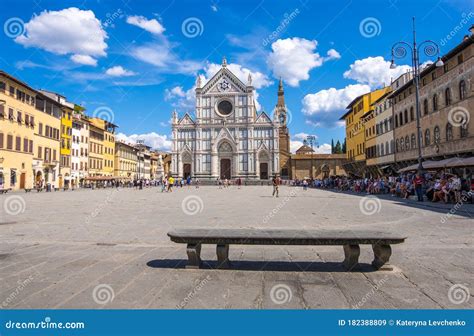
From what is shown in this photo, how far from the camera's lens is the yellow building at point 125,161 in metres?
74.2

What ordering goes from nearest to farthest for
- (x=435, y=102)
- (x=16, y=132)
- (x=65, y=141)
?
(x=435, y=102) < (x=16, y=132) < (x=65, y=141)

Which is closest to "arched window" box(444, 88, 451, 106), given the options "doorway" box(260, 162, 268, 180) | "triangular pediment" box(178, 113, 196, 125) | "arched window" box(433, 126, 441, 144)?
"arched window" box(433, 126, 441, 144)

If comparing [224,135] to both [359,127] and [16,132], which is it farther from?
[16,132]

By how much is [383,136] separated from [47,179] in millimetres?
41996

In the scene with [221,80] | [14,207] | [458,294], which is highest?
[221,80]

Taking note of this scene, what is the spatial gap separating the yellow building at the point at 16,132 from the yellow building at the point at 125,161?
3266 cm

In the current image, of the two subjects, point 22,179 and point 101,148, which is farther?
point 101,148

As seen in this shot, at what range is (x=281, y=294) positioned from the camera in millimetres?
4289

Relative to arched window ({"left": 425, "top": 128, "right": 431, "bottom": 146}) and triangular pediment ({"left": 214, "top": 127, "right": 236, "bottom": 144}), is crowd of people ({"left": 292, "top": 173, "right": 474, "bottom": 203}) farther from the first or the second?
triangular pediment ({"left": 214, "top": 127, "right": 236, "bottom": 144})

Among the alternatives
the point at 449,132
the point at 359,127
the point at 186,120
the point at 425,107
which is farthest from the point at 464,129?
the point at 186,120

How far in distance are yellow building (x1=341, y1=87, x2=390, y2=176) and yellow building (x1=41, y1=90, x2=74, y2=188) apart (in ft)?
136

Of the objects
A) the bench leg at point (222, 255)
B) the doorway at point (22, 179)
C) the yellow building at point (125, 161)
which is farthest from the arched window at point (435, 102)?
the yellow building at point (125, 161)

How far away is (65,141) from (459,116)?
4802 centimetres

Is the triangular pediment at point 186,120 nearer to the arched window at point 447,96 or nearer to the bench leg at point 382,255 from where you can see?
the arched window at point 447,96
